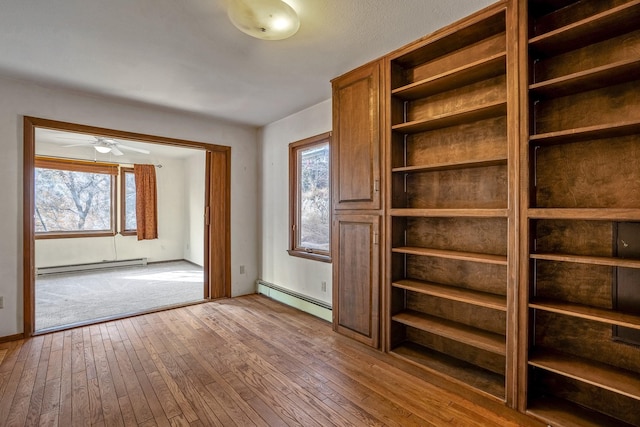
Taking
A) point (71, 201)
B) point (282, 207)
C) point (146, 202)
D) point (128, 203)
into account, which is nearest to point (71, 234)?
point (71, 201)

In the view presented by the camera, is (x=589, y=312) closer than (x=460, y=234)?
Yes

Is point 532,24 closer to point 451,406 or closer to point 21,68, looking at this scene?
point 451,406

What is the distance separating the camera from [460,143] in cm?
233

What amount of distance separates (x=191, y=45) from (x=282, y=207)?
7.43ft

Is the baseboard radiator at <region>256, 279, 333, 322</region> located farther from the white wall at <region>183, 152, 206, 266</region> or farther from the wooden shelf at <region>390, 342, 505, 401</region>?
the white wall at <region>183, 152, 206, 266</region>

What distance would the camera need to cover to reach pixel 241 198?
4484 mm

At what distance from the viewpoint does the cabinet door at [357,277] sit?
2.62m

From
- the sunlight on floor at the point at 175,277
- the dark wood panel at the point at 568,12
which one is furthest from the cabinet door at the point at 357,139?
the sunlight on floor at the point at 175,277

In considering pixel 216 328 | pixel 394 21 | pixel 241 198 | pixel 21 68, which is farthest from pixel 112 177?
pixel 394 21

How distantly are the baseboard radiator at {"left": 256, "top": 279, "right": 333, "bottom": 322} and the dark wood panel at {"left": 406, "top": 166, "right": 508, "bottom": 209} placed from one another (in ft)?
5.15

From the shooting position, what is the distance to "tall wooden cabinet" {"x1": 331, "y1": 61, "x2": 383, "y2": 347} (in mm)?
2600

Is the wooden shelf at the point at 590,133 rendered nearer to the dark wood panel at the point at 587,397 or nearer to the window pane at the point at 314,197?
the dark wood panel at the point at 587,397

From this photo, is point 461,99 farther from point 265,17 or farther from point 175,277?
point 175,277

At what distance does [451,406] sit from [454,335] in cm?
44
